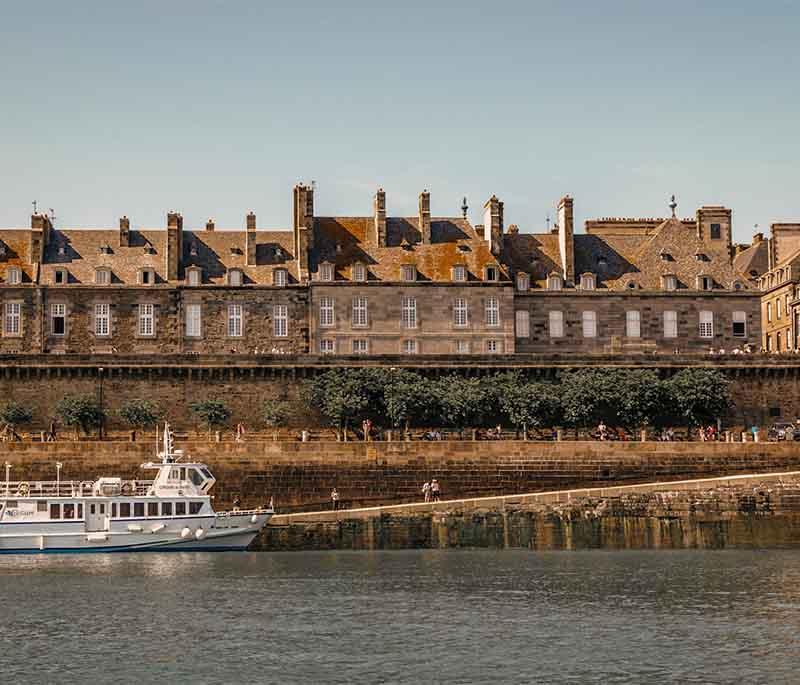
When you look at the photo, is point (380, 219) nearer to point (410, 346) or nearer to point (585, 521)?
point (410, 346)

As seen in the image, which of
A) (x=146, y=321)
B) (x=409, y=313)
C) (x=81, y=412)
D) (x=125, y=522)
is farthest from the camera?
(x=409, y=313)

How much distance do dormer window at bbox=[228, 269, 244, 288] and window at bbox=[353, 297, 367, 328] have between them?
227 inches

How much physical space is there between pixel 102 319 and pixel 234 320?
6461 millimetres

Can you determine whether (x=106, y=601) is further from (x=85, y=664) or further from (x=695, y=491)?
(x=695, y=491)

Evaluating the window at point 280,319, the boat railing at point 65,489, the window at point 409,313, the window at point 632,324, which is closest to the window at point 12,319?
the window at point 280,319

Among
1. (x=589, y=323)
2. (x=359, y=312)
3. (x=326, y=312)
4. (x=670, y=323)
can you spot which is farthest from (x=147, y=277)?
(x=670, y=323)

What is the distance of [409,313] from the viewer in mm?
76875

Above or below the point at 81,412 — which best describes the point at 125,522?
below

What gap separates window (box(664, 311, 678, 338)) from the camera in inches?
3110

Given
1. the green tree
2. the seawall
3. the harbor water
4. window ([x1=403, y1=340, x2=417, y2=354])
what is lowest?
the harbor water

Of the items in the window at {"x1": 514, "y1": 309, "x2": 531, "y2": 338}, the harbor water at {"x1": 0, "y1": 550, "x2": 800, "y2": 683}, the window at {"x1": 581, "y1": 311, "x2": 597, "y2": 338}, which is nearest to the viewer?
the harbor water at {"x1": 0, "y1": 550, "x2": 800, "y2": 683}

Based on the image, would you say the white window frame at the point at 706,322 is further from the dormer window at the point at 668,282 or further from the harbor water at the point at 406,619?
the harbor water at the point at 406,619

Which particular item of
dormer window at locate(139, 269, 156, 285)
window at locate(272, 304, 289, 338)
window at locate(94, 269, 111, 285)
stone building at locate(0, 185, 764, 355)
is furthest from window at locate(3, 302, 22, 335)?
window at locate(272, 304, 289, 338)

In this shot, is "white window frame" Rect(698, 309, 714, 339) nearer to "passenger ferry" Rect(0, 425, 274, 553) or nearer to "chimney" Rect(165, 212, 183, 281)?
"chimney" Rect(165, 212, 183, 281)
